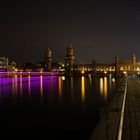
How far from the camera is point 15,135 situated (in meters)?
14.7

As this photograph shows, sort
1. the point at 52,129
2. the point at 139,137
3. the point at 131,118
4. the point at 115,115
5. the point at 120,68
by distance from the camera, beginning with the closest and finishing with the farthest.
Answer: the point at 139,137 < the point at 115,115 < the point at 131,118 < the point at 52,129 < the point at 120,68

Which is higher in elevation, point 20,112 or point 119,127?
point 119,127

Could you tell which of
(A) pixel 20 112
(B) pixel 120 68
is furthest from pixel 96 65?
(A) pixel 20 112

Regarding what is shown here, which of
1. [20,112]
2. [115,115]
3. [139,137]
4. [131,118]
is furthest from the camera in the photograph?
[20,112]

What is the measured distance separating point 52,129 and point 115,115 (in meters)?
7.46

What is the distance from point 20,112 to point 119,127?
16147 mm

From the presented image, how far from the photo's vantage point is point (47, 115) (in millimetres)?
21062

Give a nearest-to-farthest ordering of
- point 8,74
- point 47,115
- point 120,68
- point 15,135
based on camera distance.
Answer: point 15,135 → point 47,115 → point 8,74 → point 120,68

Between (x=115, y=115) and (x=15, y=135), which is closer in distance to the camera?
(x=115, y=115)

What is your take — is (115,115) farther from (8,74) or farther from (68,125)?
(8,74)

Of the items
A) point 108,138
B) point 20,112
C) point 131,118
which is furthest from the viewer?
point 20,112

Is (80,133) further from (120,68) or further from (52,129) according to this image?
(120,68)

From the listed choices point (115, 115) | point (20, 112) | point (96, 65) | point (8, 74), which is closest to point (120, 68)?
point (96, 65)

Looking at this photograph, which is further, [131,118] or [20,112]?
[20,112]
